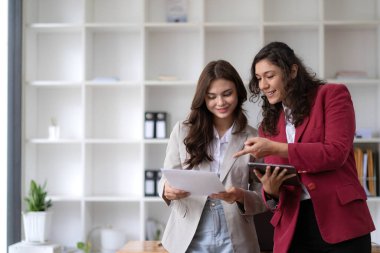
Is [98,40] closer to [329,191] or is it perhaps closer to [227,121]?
[227,121]

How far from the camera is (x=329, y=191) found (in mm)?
1638

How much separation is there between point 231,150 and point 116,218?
247 cm

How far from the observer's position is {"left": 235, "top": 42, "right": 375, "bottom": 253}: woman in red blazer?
162 cm

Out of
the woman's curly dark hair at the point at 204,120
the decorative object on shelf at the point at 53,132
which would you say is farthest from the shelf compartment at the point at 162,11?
the woman's curly dark hair at the point at 204,120

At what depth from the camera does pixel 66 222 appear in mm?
4305

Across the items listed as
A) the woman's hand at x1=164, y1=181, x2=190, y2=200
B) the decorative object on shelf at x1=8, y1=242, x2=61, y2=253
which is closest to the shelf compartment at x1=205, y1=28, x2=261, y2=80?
the decorative object on shelf at x1=8, y1=242, x2=61, y2=253

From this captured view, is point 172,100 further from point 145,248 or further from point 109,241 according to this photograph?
point 145,248

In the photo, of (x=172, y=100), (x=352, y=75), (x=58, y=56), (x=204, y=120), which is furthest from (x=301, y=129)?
(x=58, y=56)

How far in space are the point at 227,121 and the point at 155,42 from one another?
2.30 meters

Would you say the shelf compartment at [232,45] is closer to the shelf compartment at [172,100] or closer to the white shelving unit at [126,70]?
the white shelving unit at [126,70]

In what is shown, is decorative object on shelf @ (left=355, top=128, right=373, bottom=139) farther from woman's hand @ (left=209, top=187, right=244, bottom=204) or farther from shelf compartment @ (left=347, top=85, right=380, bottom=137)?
woman's hand @ (left=209, top=187, right=244, bottom=204)

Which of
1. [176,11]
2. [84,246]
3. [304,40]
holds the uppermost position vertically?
[176,11]

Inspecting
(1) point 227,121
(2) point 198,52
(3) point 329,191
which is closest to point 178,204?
(1) point 227,121

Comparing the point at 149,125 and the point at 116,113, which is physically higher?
the point at 116,113
